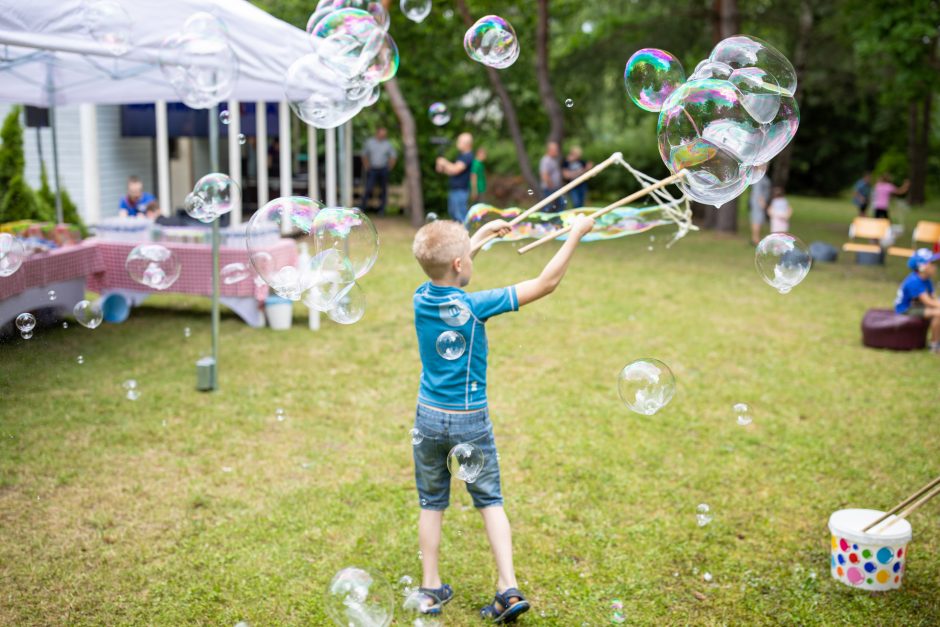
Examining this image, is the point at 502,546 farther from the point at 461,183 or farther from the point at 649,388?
the point at 461,183

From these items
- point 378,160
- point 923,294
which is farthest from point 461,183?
point 923,294

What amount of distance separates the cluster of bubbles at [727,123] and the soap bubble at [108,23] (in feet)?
12.0

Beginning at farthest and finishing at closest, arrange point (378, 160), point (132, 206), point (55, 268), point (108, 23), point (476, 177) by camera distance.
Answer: point (378, 160)
point (476, 177)
point (132, 206)
point (55, 268)
point (108, 23)

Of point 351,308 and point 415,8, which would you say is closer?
point 351,308

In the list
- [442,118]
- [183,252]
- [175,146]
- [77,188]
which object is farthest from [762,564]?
[175,146]

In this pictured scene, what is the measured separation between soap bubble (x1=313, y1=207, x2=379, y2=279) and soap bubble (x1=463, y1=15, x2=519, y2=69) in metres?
1.47

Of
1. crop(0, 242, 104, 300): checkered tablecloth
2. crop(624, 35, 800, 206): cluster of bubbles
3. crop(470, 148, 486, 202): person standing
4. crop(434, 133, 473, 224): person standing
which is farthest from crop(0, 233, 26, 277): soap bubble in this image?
crop(470, 148, 486, 202): person standing

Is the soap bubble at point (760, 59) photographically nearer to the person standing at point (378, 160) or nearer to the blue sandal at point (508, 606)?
the blue sandal at point (508, 606)

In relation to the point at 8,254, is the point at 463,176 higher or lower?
lower

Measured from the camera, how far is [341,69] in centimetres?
477

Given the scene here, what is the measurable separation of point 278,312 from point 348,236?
199 inches

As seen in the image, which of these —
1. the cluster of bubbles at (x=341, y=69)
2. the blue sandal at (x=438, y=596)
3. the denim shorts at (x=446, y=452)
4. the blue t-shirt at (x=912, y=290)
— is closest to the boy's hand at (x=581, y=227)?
the denim shorts at (x=446, y=452)

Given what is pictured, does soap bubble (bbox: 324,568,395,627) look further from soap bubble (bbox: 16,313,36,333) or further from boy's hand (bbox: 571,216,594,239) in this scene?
soap bubble (bbox: 16,313,36,333)

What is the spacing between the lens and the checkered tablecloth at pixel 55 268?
239 inches
